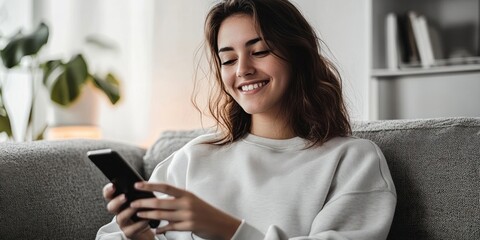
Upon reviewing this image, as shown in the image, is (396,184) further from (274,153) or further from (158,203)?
(158,203)

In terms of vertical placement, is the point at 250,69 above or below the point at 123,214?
above

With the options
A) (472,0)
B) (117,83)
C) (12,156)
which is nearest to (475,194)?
(12,156)

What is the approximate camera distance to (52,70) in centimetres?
278

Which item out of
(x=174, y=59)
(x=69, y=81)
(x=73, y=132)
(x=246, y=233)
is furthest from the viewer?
(x=174, y=59)

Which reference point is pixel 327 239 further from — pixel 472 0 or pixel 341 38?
pixel 472 0

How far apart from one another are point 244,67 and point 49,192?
503 millimetres

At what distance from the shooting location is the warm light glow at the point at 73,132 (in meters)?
2.99

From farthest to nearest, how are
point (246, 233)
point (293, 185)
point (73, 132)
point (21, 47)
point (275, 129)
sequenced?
point (73, 132), point (21, 47), point (275, 129), point (293, 185), point (246, 233)

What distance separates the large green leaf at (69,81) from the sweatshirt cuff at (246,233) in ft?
5.74

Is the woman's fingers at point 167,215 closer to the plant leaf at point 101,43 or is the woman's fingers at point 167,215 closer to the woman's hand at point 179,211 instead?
the woman's hand at point 179,211

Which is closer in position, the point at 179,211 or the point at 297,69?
the point at 179,211

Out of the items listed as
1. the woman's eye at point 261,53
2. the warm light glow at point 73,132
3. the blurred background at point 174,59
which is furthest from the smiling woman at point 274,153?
the warm light glow at point 73,132

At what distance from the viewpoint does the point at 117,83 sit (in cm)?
318

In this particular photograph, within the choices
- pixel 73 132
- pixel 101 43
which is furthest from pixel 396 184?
pixel 101 43
